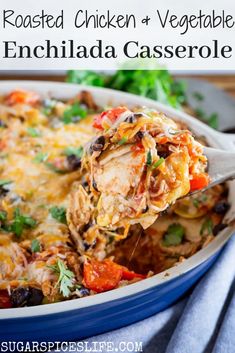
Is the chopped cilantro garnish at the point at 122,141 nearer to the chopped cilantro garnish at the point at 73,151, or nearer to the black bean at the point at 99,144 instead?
→ the black bean at the point at 99,144

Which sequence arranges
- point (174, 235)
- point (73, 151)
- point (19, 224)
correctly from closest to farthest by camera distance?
point (19, 224)
point (174, 235)
point (73, 151)

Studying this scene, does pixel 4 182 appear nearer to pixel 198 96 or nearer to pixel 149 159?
pixel 149 159

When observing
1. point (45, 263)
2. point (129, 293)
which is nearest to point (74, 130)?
point (45, 263)

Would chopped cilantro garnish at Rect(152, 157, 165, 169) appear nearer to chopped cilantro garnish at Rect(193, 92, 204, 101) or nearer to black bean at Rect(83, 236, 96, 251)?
black bean at Rect(83, 236, 96, 251)

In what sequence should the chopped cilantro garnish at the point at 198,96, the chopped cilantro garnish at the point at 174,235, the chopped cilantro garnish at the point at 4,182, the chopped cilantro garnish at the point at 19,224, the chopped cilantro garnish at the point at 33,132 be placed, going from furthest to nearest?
the chopped cilantro garnish at the point at 198,96 < the chopped cilantro garnish at the point at 33,132 < the chopped cilantro garnish at the point at 4,182 < the chopped cilantro garnish at the point at 174,235 < the chopped cilantro garnish at the point at 19,224

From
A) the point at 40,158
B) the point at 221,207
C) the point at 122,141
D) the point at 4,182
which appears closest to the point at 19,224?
the point at 4,182

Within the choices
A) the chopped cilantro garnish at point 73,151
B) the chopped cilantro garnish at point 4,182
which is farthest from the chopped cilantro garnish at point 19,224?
the chopped cilantro garnish at point 73,151

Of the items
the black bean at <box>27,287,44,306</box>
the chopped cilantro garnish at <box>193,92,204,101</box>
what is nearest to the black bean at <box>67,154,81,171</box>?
the black bean at <box>27,287,44,306</box>
